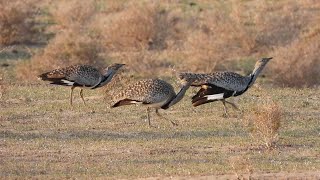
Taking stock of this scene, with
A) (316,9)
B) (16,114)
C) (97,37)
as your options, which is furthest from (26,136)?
(316,9)

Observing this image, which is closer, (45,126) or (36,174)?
(36,174)

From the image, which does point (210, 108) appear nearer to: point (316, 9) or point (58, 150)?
point (58, 150)

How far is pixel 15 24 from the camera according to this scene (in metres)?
26.9

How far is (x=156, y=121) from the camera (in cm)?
1492

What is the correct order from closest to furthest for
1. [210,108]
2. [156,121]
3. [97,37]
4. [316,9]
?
[156,121] → [210,108] → [97,37] → [316,9]

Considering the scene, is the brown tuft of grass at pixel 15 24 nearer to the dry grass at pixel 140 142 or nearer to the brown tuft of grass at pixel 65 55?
the brown tuft of grass at pixel 65 55

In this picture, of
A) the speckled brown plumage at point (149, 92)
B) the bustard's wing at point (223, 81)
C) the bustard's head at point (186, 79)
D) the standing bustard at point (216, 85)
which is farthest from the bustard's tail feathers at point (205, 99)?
the speckled brown plumage at point (149, 92)

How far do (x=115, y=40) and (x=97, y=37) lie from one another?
1.76m

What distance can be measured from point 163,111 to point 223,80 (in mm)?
1781

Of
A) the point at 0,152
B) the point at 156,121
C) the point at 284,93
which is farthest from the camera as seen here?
the point at 284,93

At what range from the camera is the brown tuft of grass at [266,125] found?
41.5 ft

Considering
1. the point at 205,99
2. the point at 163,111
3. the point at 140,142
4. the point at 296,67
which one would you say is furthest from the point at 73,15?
the point at 140,142

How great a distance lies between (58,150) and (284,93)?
637 centimetres

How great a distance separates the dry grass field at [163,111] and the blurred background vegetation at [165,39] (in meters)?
0.04
